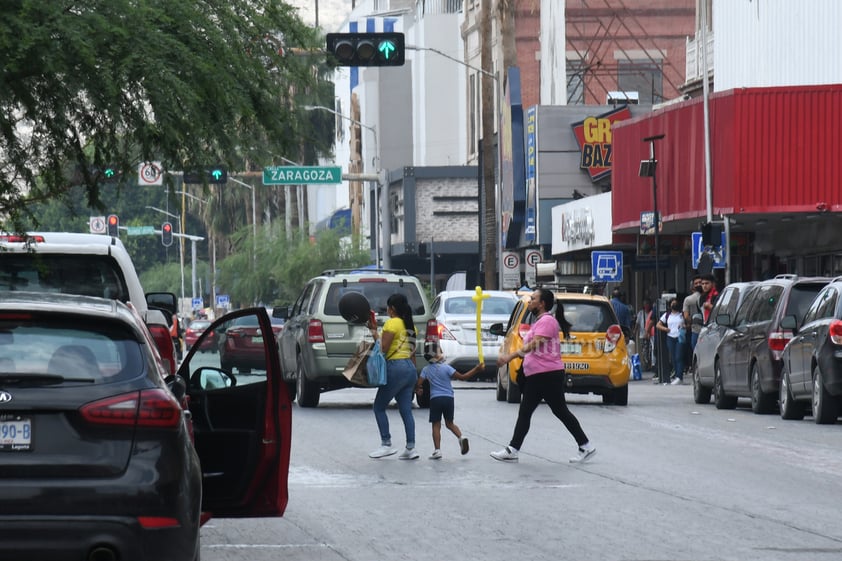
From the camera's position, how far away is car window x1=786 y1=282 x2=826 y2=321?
24.5 meters

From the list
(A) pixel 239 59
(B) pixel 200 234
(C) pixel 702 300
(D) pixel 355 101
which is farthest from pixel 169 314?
(B) pixel 200 234

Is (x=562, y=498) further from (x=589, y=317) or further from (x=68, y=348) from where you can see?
(x=589, y=317)

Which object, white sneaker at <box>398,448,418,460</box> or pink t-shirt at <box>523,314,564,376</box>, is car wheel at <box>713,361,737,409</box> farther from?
white sneaker at <box>398,448,418,460</box>

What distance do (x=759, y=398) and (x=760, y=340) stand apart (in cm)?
84

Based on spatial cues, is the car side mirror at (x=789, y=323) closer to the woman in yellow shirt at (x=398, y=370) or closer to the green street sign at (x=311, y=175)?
the woman in yellow shirt at (x=398, y=370)

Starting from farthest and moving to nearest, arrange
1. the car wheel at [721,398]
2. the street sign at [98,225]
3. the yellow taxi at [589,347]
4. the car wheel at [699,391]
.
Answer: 1. the street sign at [98,225]
2. the car wheel at [699,391]
3. the yellow taxi at [589,347]
4. the car wheel at [721,398]

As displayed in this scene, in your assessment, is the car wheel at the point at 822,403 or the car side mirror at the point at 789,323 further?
the car side mirror at the point at 789,323

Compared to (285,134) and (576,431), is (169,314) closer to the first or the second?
(576,431)

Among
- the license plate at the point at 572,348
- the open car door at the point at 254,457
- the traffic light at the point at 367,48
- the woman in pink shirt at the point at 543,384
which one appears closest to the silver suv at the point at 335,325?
the license plate at the point at 572,348

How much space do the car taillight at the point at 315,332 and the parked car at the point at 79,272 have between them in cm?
1114

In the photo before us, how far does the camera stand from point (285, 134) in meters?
12.9

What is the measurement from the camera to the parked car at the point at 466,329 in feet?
110

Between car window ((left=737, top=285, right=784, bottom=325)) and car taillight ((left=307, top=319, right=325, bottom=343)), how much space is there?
5.94 m

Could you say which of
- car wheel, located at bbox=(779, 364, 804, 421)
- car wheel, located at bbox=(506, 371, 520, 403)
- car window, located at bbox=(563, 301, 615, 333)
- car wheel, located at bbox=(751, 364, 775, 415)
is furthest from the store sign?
car wheel, located at bbox=(779, 364, 804, 421)
